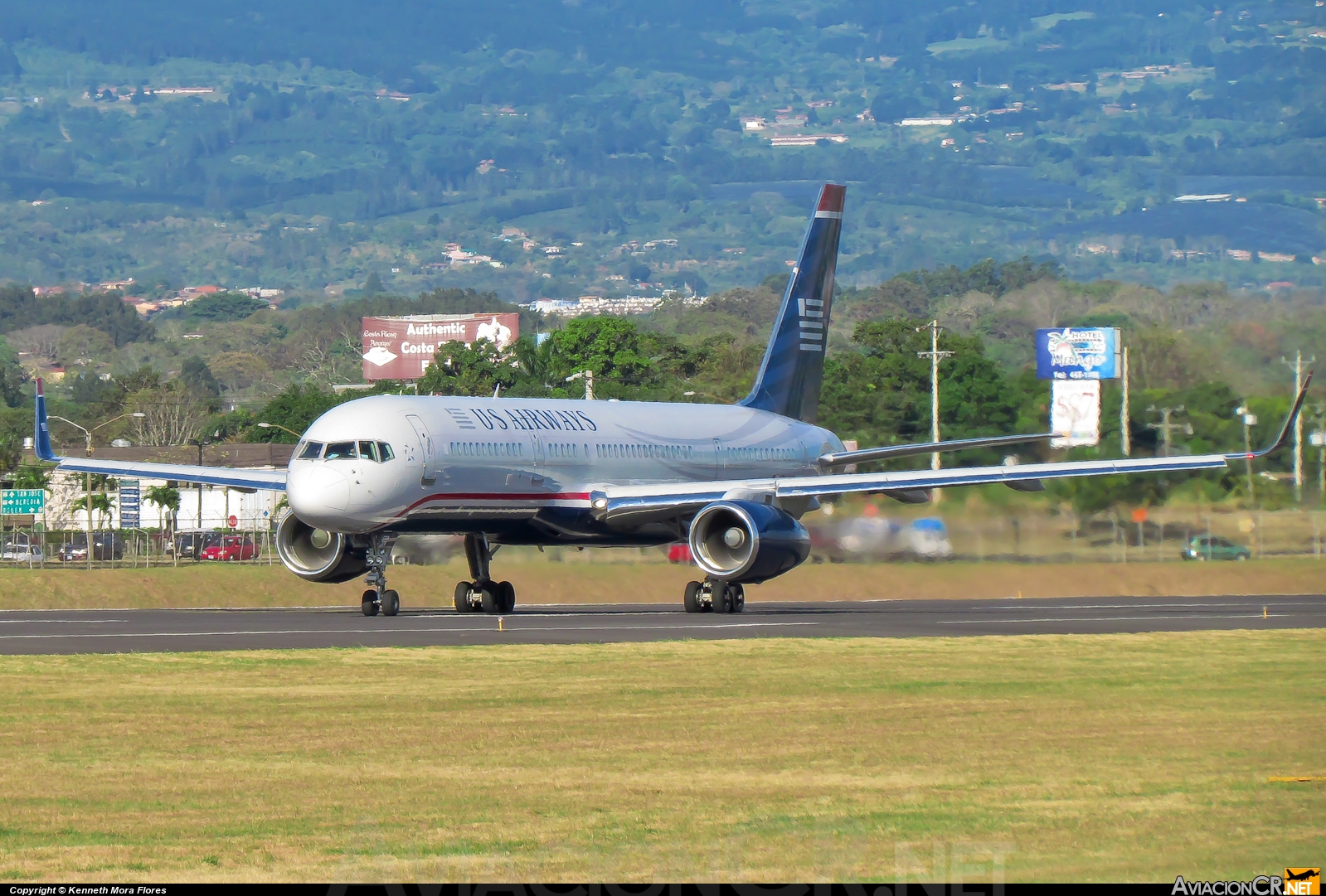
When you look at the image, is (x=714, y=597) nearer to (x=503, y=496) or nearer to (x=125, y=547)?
(x=503, y=496)

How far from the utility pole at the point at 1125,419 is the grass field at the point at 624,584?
12.1 feet

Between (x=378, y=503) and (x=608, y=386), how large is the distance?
91.9 metres

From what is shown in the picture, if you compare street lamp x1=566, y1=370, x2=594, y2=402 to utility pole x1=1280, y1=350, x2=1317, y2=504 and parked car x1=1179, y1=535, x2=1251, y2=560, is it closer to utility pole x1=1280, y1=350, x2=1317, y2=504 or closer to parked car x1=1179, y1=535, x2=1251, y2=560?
parked car x1=1179, y1=535, x2=1251, y2=560

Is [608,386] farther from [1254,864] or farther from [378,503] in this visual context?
[1254,864]

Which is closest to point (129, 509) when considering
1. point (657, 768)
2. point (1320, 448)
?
point (1320, 448)

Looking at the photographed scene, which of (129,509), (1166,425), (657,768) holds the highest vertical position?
(1166,425)

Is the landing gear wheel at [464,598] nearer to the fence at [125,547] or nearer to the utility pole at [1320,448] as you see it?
the utility pole at [1320,448]

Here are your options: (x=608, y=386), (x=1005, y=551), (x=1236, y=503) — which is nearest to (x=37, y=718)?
(x=1005, y=551)

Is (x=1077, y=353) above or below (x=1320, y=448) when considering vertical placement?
above

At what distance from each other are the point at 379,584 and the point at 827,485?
9.00 m

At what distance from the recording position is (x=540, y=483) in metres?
37.6

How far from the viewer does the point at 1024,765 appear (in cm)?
1462

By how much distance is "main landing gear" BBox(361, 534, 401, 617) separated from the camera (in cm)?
3475

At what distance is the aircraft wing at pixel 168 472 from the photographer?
127 feet
